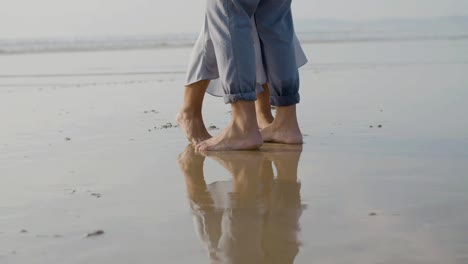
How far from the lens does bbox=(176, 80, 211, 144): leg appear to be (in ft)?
10.1

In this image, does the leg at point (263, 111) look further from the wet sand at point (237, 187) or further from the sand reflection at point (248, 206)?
the sand reflection at point (248, 206)

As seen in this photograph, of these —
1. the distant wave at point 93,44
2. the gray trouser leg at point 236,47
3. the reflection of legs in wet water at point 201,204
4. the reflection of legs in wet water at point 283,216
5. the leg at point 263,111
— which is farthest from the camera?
the distant wave at point 93,44

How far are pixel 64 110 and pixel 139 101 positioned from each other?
60 centimetres

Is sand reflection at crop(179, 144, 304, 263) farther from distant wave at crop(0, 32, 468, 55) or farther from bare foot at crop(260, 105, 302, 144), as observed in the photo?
distant wave at crop(0, 32, 468, 55)

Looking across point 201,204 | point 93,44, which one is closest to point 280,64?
point 201,204

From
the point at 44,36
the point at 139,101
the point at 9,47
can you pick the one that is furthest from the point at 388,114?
the point at 44,36

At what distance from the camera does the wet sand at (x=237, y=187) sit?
155 cm

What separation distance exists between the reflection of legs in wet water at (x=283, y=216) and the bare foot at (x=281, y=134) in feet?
1.04

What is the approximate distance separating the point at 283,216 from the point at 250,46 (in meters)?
1.17

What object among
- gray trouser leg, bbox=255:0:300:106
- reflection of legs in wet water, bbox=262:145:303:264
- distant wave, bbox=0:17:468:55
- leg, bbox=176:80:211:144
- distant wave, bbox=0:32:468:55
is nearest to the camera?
reflection of legs in wet water, bbox=262:145:303:264

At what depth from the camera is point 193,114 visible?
3133mm

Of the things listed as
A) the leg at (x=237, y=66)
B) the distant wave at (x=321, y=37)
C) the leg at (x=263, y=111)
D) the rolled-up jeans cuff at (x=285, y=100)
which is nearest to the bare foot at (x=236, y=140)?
the leg at (x=237, y=66)

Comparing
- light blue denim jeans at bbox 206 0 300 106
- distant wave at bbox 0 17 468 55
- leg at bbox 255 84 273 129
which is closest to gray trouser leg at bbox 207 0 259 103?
light blue denim jeans at bbox 206 0 300 106

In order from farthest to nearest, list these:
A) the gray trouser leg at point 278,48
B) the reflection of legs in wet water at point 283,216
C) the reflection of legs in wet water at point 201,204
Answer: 1. the gray trouser leg at point 278,48
2. the reflection of legs in wet water at point 201,204
3. the reflection of legs in wet water at point 283,216
